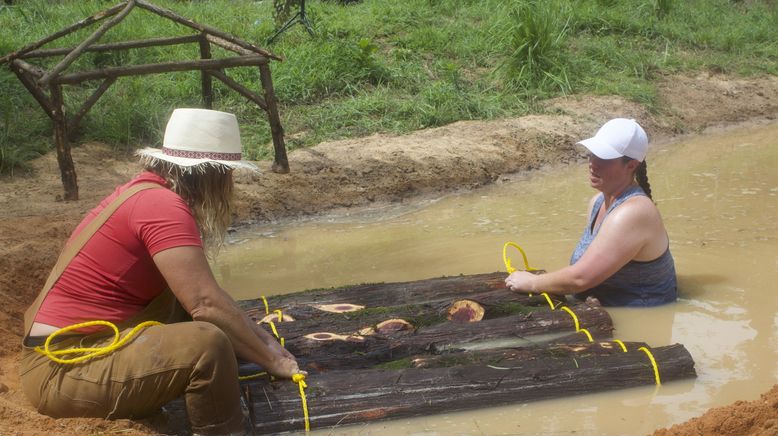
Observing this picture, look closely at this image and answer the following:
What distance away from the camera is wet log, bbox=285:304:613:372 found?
4.21 m

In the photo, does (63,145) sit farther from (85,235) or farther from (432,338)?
(432,338)

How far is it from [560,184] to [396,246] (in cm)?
221

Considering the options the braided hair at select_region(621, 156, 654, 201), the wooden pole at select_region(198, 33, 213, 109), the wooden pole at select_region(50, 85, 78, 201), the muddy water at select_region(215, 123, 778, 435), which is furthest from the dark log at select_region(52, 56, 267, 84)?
the braided hair at select_region(621, 156, 654, 201)

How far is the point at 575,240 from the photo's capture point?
268 inches

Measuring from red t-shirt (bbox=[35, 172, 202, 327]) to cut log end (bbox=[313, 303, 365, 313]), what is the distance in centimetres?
132

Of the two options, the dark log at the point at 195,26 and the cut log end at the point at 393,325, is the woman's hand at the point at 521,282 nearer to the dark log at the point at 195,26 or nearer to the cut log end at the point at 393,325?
the cut log end at the point at 393,325

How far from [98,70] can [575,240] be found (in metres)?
3.81

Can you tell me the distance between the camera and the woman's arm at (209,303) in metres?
3.33

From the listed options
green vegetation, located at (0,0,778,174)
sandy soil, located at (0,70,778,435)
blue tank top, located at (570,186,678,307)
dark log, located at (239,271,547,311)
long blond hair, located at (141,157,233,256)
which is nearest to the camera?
long blond hair, located at (141,157,233,256)

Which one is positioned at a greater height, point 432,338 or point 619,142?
point 619,142

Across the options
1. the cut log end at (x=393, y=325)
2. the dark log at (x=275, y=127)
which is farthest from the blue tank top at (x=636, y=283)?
the dark log at (x=275, y=127)

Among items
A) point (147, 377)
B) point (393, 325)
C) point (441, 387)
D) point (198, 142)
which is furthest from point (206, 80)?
point (147, 377)

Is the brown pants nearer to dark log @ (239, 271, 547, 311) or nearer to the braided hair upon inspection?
dark log @ (239, 271, 547, 311)

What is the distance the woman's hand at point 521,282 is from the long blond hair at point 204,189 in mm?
1803
